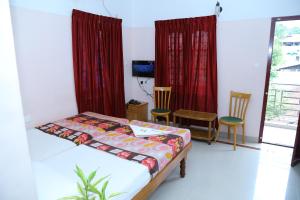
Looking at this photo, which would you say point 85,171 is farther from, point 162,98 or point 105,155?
point 162,98

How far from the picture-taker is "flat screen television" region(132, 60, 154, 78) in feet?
14.5

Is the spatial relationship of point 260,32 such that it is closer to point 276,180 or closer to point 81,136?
point 276,180

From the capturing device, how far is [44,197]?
139cm

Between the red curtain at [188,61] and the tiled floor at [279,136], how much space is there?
121cm

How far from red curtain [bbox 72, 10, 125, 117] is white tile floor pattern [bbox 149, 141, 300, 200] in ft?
6.13

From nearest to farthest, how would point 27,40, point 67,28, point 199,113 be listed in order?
point 27,40 < point 67,28 < point 199,113

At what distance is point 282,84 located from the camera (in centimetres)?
448

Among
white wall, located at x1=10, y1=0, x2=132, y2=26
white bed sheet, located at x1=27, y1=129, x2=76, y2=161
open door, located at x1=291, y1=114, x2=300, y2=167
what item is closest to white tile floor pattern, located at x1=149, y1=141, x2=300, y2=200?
open door, located at x1=291, y1=114, x2=300, y2=167

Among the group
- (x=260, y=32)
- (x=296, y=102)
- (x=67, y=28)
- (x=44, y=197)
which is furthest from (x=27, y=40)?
(x=296, y=102)

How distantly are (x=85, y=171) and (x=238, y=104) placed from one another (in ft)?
9.84

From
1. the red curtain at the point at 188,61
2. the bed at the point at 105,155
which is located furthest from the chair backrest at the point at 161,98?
the bed at the point at 105,155

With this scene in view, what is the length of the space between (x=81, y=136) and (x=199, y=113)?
7.37ft

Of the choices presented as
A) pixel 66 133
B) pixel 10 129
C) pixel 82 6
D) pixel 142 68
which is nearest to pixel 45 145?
pixel 66 133

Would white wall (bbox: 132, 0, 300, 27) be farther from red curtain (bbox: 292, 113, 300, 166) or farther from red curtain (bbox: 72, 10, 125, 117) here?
red curtain (bbox: 292, 113, 300, 166)
